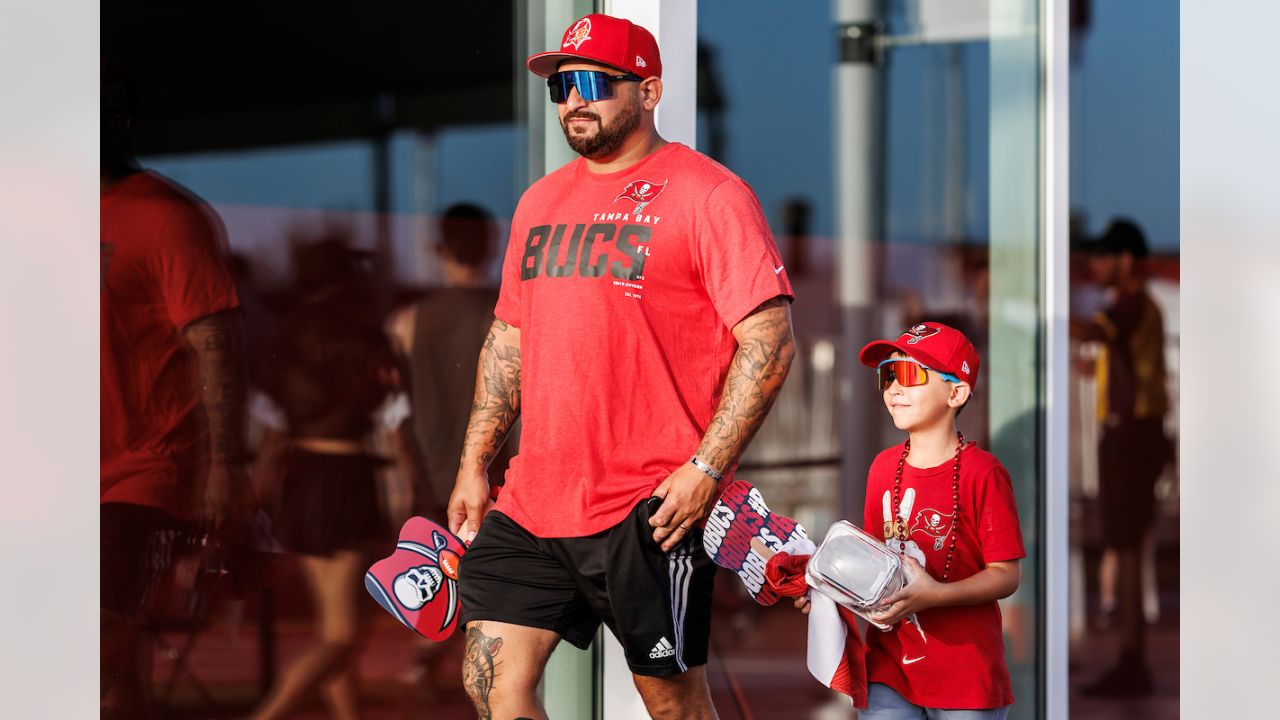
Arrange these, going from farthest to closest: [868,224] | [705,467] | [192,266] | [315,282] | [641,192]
→ [868,224] → [315,282] → [192,266] → [641,192] → [705,467]

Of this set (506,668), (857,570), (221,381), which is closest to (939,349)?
(857,570)

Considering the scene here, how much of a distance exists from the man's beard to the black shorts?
77 centimetres

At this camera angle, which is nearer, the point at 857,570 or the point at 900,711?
the point at 857,570

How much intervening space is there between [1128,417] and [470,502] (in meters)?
3.01

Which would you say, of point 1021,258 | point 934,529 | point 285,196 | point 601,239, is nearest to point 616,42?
point 601,239

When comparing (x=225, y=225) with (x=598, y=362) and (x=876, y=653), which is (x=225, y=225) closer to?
(x=598, y=362)

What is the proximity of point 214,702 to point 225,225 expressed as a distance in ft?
3.72

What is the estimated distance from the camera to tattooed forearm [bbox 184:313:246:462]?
11.3 ft

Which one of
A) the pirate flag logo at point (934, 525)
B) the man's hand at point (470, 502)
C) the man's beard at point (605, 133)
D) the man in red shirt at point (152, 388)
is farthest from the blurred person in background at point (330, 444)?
the pirate flag logo at point (934, 525)

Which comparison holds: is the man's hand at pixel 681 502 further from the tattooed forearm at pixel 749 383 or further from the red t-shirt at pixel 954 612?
the red t-shirt at pixel 954 612

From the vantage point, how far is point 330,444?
3717 mm

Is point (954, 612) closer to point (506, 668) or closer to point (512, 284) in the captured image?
→ point (506, 668)

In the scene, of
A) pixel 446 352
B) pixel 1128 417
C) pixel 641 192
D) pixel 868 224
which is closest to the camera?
pixel 641 192
